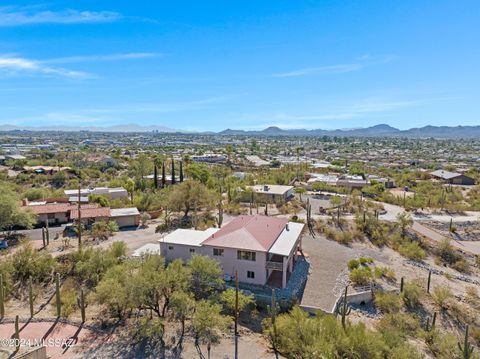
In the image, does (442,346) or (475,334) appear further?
(475,334)

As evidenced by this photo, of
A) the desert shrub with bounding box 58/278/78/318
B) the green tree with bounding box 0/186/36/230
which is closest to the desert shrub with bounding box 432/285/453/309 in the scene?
the desert shrub with bounding box 58/278/78/318

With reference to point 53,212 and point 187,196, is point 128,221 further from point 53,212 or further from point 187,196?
point 53,212

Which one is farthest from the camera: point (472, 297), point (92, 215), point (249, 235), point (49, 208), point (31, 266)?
point (49, 208)

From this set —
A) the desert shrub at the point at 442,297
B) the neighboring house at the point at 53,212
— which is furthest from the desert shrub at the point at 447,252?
the neighboring house at the point at 53,212

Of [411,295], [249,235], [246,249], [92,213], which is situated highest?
[249,235]

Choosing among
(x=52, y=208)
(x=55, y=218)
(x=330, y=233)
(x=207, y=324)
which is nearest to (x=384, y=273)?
(x=330, y=233)

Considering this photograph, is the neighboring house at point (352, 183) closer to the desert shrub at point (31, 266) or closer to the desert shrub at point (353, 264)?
the desert shrub at point (353, 264)
